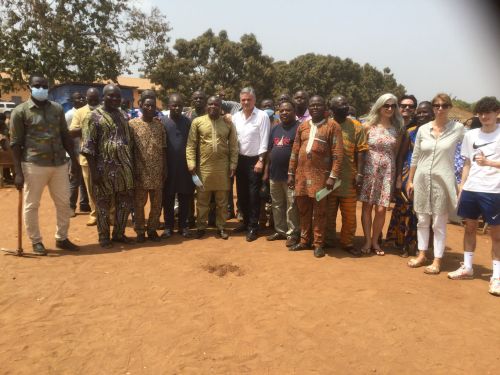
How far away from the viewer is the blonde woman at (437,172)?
442 centimetres

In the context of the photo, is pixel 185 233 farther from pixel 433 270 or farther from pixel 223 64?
pixel 223 64

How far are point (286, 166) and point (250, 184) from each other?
2.42ft

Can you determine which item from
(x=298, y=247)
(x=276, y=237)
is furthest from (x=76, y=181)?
(x=298, y=247)

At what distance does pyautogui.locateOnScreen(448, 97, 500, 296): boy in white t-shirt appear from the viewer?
4.05m

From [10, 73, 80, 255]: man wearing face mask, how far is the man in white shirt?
2.23m

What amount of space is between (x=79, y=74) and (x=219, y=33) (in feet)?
41.0

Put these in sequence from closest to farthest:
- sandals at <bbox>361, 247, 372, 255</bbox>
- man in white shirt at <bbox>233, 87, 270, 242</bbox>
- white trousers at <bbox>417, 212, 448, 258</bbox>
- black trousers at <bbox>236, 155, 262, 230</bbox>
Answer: white trousers at <bbox>417, 212, 448, 258</bbox> < sandals at <bbox>361, 247, 372, 255</bbox> < man in white shirt at <bbox>233, 87, 270, 242</bbox> < black trousers at <bbox>236, 155, 262, 230</bbox>

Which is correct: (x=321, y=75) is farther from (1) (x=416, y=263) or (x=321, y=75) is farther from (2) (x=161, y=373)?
(2) (x=161, y=373)

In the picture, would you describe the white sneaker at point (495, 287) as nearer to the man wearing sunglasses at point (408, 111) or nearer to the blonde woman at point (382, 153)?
the blonde woman at point (382, 153)

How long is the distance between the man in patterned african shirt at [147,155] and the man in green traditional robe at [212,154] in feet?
1.27

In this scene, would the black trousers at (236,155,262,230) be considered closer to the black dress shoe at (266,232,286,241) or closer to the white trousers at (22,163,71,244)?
the black dress shoe at (266,232,286,241)

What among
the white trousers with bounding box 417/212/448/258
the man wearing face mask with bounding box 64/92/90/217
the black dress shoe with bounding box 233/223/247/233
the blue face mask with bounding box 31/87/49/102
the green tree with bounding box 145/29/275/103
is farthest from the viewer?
the green tree with bounding box 145/29/275/103

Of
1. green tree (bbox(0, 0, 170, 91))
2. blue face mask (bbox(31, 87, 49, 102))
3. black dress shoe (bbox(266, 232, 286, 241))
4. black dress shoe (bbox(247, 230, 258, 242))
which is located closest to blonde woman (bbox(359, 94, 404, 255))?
black dress shoe (bbox(266, 232, 286, 241))

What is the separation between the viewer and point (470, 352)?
303 centimetres
